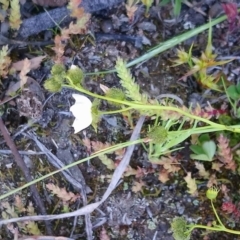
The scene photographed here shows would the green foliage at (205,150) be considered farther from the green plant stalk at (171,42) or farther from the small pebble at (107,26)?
the small pebble at (107,26)

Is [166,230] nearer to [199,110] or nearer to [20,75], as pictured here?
[199,110]

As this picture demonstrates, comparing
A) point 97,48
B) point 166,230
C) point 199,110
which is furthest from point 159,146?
point 97,48

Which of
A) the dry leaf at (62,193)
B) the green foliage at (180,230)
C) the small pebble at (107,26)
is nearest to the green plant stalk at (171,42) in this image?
the small pebble at (107,26)

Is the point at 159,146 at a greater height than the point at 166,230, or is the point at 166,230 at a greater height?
the point at 159,146

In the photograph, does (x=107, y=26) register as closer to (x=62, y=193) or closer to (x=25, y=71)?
(x=25, y=71)

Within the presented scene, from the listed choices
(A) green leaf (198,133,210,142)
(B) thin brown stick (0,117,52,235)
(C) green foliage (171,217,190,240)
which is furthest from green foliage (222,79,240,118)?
(B) thin brown stick (0,117,52,235)

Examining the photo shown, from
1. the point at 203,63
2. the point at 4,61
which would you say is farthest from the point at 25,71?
the point at 203,63
